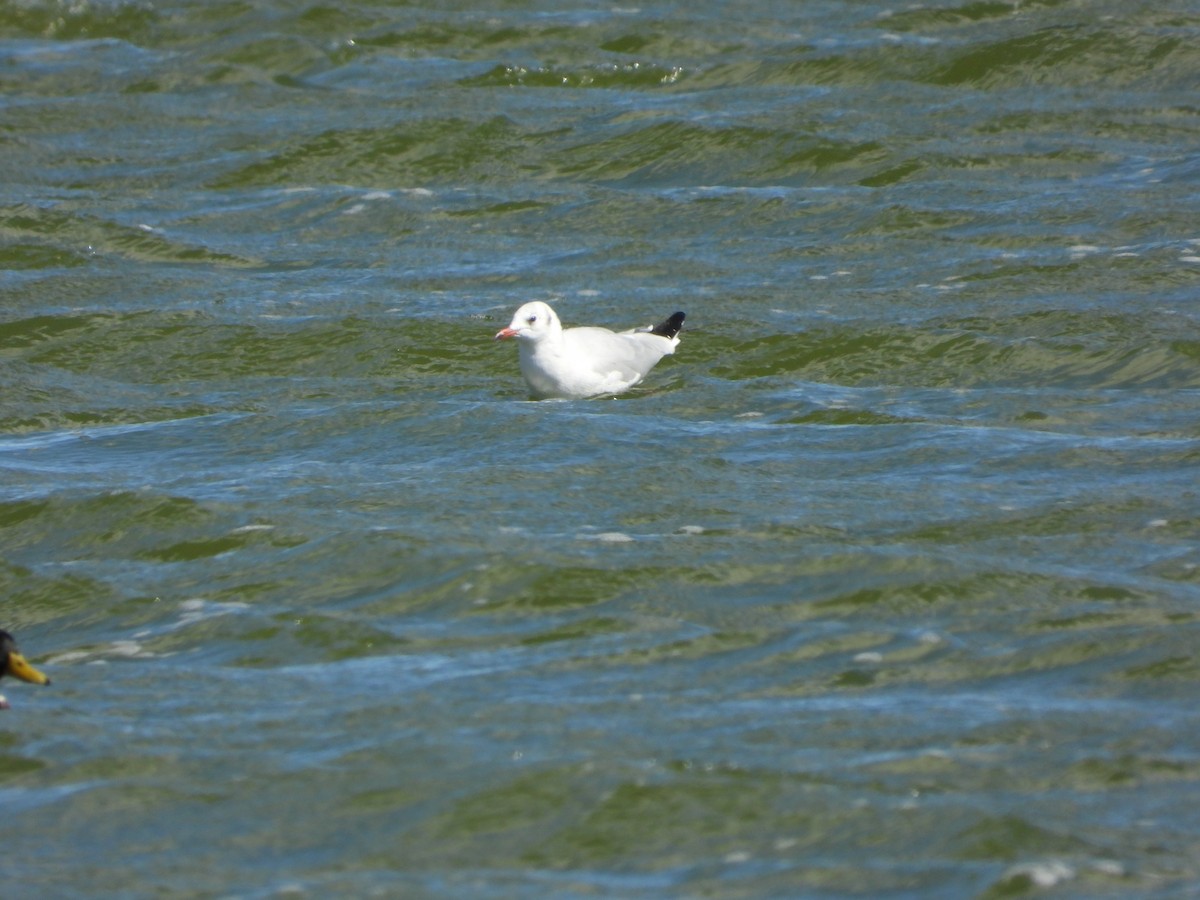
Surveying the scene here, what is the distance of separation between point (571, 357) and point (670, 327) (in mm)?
880

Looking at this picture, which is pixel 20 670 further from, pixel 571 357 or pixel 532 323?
pixel 571 357

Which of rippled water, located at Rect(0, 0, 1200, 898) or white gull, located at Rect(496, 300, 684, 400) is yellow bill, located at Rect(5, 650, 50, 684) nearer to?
rippled water, located at Rect(0, 0, 1200, 898)

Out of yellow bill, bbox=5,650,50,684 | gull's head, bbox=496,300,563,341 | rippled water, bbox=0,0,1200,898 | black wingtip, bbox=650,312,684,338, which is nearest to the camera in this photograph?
rippled water, bbox=0,0,1200,898

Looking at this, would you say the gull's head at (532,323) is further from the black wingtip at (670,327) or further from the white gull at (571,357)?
the black wingtip at (670,327)

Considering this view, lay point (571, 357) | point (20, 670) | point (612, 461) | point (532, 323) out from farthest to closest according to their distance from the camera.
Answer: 1. point (571, 357)
2. point (532, 323)
3. point (612, 461)
4. point (20, 670)

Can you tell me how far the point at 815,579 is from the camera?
736 centimetres

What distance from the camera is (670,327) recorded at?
10594 millimetres

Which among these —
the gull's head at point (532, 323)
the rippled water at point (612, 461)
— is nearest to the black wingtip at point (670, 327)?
the rippled water at point (612, 461)

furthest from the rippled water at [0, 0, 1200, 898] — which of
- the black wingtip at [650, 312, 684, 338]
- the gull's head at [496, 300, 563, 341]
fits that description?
the gull's head at [496, 300, 563, 341]

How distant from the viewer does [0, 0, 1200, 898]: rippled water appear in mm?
5645

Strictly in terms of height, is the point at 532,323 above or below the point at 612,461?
above

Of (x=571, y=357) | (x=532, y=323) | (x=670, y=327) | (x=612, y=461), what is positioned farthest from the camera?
(x=670, y=327)

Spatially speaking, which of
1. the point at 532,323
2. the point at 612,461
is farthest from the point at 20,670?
the point at 532,323

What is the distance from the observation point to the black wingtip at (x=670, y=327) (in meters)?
10.5
